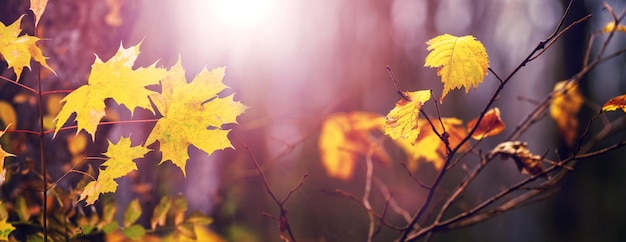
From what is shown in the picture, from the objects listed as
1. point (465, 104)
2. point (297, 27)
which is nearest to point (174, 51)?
point (297, 27)

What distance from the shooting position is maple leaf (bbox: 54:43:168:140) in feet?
2.50

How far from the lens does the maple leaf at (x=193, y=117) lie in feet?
2.64

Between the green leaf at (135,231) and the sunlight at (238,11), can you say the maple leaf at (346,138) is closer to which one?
the green leaf at (135,231)

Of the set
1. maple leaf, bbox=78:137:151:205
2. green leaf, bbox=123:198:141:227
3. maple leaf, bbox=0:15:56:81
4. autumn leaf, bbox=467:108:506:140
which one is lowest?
green leaf, bbox=123:198:141:227

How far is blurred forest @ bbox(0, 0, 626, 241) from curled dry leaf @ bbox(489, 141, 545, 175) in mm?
1862

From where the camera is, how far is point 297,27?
227 inches

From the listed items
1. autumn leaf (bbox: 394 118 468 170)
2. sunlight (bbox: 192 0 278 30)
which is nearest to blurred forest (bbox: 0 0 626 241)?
sunlight (bbox: 192 0 278 30)

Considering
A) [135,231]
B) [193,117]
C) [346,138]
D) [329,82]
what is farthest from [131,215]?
[329,82]

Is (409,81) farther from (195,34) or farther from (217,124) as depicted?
(217,124)

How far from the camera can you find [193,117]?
32.0 inches

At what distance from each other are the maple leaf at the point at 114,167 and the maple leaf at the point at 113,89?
0.06 m

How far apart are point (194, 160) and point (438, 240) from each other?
11.1 feet

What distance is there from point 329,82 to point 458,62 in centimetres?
564

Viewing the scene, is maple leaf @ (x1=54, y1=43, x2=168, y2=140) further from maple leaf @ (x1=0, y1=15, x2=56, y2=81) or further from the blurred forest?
the blurred forest
